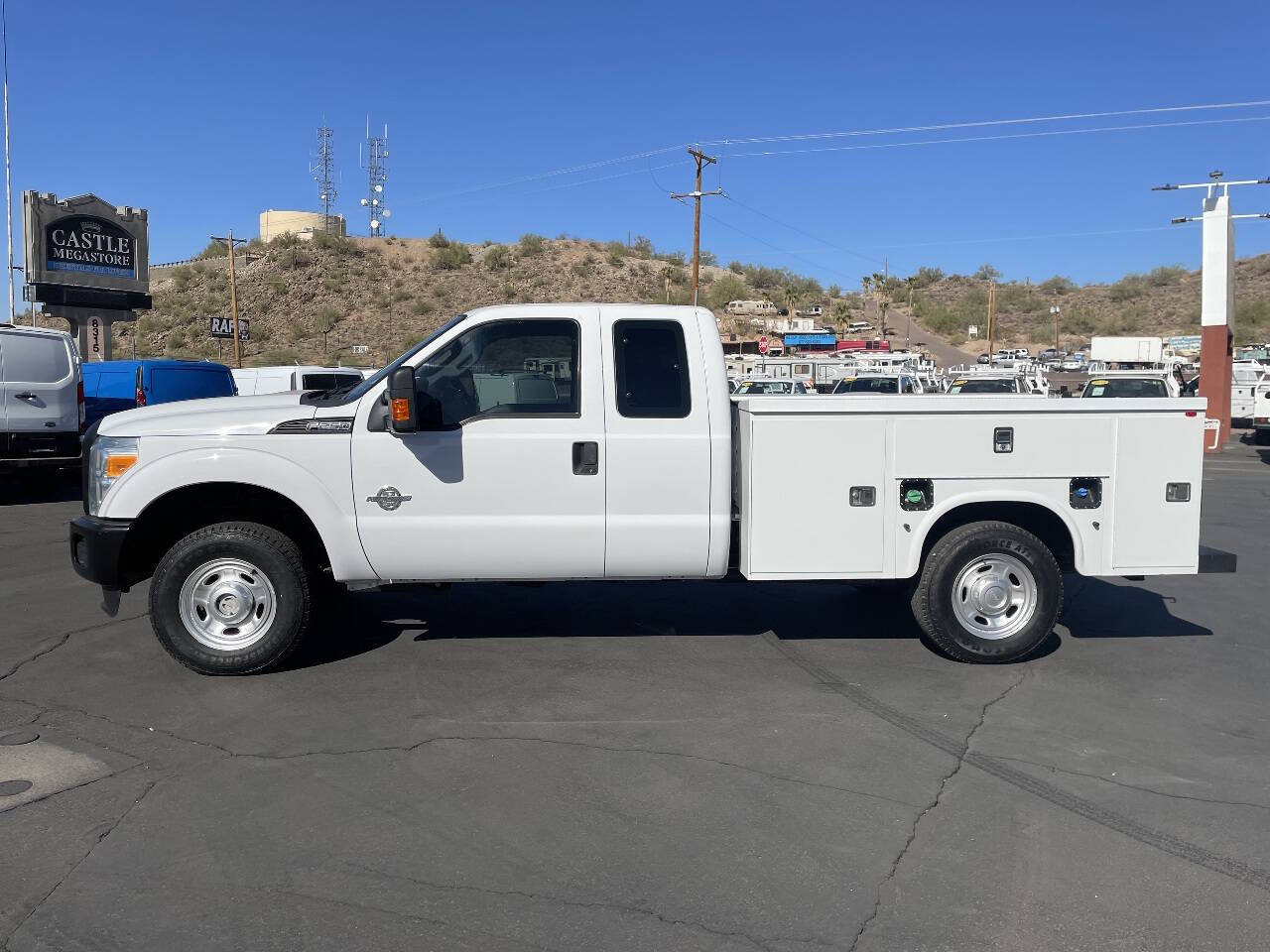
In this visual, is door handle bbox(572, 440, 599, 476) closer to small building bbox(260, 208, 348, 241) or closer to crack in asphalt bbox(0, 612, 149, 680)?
crack in asphalt bbox(0, 612, 149, 680)

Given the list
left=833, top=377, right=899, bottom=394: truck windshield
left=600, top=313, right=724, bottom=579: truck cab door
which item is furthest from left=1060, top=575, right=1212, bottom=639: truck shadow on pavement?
A: left=833, top=377, right=899, bottom=394: truck windshield

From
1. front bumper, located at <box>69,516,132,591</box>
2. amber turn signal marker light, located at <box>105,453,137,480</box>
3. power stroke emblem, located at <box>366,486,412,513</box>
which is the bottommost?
front bumper, located at <box>69,516,132,591</box>

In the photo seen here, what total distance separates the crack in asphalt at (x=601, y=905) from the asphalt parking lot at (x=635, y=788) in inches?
0.5

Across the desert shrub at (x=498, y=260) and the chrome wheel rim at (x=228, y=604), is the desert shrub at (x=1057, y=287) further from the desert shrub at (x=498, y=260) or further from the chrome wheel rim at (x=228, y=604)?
the chrome wheel rim at (x=228, y=604)

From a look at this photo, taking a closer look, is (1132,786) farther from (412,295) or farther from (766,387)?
(412,295)

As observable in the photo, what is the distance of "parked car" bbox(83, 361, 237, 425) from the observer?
1667cm

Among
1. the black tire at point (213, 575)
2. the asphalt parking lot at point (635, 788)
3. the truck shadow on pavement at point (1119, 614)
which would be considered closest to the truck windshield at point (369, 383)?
the black tire at point (213, 575)

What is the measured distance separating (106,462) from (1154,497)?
6.42m

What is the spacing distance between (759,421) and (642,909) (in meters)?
3.39

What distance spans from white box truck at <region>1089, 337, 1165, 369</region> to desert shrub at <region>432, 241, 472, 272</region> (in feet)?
130

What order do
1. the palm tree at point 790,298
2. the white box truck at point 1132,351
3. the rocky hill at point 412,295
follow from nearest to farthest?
the white box truck at point 1132,351, the rocky hill at point 412,295, the palm tree at point 790,298

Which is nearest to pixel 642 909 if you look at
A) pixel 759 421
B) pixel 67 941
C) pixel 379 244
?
pixel 67 941

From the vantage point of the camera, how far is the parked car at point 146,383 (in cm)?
1667

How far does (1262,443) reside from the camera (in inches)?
997
